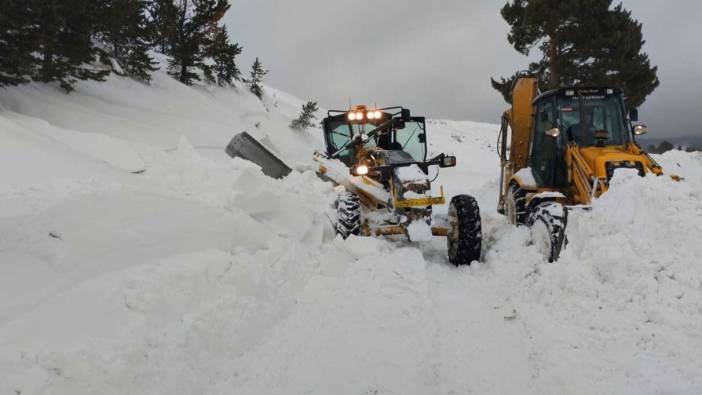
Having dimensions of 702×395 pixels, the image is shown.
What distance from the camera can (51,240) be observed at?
11.6 ft

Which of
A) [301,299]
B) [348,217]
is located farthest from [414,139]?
A: [301,299]

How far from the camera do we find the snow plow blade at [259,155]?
10.7 m

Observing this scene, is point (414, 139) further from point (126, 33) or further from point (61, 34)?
point (126, 33)

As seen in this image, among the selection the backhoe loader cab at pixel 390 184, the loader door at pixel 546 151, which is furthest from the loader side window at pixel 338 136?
the loader door at pixel 546 151

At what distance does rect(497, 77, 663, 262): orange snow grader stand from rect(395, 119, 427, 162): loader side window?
1759 mm

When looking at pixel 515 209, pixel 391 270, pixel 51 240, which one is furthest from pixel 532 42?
pixel 51 240

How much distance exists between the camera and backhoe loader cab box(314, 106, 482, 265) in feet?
19.8

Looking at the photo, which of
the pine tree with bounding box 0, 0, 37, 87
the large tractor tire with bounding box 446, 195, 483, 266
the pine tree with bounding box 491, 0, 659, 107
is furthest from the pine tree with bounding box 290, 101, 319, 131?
the large tractor tire with bounding box 446, 195, 483, 266

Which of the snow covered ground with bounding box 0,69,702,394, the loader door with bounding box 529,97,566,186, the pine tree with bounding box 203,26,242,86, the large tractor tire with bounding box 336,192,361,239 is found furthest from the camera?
the pine tree with bounding box 203,26,242,86

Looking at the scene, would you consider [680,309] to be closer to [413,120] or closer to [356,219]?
[356,219]

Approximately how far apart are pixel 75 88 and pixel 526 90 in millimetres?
11254

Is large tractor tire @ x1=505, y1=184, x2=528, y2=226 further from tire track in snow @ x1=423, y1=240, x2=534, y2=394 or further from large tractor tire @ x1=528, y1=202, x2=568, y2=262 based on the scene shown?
tire track in snow @ x1=423, y1=240, x2=534, y2=394

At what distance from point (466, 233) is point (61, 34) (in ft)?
32.9

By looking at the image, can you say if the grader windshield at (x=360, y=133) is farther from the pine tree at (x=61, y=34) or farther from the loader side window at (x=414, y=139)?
the pine tree at (x=61, y=34)
